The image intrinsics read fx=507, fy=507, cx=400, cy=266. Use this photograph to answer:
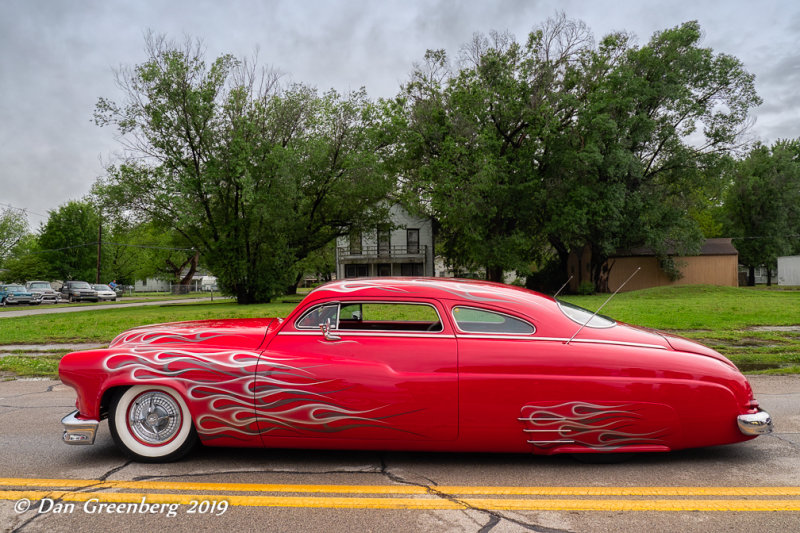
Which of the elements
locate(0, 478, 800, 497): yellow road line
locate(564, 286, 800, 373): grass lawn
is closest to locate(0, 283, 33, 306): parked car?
locate(564, 286, 800, 373): grass lawn

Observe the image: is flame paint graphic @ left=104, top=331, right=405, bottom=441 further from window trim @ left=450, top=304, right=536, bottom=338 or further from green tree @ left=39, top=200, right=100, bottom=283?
green tree @ left=39, top=200, right=100, bottom=283

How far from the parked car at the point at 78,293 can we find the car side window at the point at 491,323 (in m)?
45.9

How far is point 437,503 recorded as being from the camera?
322 cm

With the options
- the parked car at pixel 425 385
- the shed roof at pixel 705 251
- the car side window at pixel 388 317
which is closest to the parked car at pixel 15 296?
the parked car at pixel 425 385

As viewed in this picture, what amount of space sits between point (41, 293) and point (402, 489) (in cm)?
4273

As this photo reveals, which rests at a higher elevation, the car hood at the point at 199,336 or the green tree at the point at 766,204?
the green tree at the point at 766,204

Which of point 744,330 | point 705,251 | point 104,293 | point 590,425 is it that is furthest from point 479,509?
point 104,293

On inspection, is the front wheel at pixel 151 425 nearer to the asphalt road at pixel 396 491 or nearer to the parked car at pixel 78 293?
the asphalt road at pixel 396 491

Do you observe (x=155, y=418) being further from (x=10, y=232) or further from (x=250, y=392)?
(x=10, y=232)

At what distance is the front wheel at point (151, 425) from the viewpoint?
3947 mm

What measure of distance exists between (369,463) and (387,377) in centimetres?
78

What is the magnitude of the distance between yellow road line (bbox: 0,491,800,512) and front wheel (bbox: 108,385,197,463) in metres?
0.58

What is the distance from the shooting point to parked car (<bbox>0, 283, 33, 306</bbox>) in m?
35.9

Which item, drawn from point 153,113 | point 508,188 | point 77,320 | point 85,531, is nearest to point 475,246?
point 508,188
